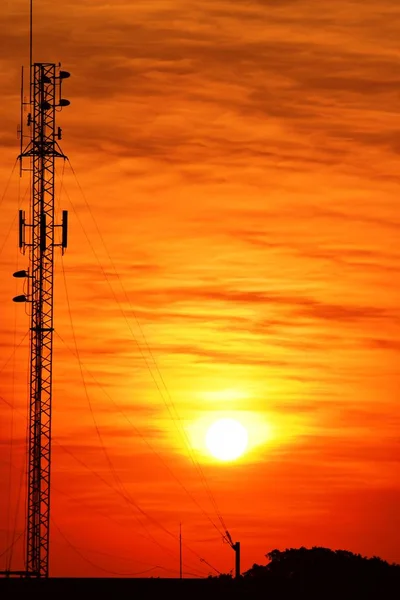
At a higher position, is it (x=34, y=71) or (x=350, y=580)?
(x=34, y=71)

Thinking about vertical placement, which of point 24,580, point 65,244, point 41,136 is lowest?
point 24,580

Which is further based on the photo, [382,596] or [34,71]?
[382,596]

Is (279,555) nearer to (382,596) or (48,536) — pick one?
(382,596)

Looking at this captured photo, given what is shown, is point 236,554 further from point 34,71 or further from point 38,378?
point 34,71

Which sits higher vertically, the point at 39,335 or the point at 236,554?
the point at 39,335

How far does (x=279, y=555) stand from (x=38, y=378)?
7679cm

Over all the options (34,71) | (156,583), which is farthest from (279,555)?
(34,71)

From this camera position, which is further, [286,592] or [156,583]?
[286,592]

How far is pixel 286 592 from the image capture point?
135 metres

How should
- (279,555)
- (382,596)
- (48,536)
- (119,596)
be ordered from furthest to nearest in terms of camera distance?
(279,555), (382,596), (119,596), (48,536)

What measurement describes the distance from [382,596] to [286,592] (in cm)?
874

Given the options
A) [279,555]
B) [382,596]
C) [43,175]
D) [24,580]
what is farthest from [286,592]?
[43,175]

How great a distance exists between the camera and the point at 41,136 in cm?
8756

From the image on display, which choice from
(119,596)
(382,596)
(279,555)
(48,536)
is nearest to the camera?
(48,536)
